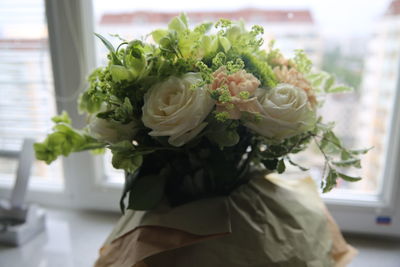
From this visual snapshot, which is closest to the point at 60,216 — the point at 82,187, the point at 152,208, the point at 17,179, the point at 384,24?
the point at 82,187

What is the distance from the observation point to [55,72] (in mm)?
932

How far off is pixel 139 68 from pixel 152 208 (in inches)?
9.2

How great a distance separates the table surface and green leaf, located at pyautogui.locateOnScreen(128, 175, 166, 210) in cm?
37

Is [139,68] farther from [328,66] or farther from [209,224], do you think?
[328,66]

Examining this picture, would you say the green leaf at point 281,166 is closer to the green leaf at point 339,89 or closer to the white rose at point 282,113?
the white rose at point 282,113

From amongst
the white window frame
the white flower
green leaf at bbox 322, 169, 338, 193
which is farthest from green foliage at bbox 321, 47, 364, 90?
the white flower

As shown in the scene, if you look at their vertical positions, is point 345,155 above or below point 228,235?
above

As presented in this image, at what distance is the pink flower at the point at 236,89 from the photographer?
1.56ft

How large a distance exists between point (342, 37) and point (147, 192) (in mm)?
640

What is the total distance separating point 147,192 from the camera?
571 mm

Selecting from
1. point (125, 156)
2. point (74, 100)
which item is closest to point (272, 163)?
point (125, 156)

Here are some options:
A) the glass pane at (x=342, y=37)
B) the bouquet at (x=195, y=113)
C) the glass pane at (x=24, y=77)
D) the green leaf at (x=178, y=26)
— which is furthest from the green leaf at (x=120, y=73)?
the glass pane at (x=24, y=77)

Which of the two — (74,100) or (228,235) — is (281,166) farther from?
(74,100)

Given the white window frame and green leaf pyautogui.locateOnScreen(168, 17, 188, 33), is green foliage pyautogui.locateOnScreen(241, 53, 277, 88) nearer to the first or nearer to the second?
green leaf pyautogui.locateOnScreen(168, 17, 188, 33)
